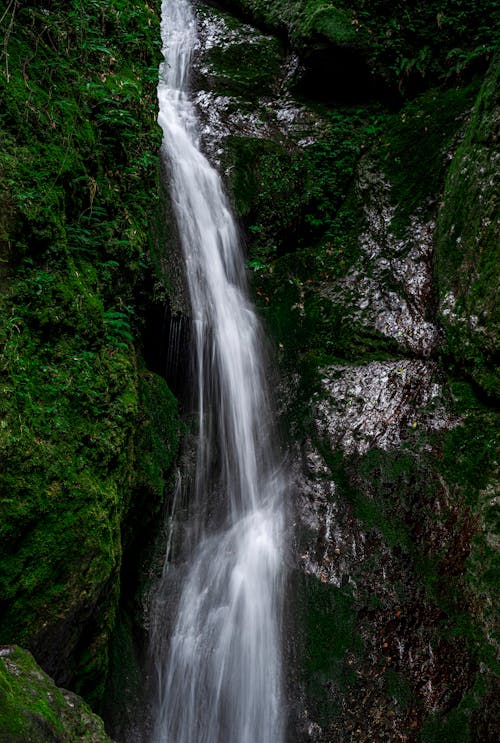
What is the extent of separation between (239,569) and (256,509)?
67 centimetres

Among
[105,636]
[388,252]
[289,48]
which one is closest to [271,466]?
[105,636]

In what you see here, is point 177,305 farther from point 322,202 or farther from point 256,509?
point 322,202

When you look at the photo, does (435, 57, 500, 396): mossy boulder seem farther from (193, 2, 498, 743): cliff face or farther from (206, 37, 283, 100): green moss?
(206, 37, 283, 100): green moss

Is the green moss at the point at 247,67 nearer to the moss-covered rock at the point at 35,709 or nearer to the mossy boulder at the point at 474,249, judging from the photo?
the mossy boulder at the point at 474,249

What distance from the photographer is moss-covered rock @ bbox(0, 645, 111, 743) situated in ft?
6.04

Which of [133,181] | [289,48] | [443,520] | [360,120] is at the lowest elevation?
[443,520]

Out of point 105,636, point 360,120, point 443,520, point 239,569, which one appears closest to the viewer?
point 105,636

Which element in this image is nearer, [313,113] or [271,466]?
[271,466]

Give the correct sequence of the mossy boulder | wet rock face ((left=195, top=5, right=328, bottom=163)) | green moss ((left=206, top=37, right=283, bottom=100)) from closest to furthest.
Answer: the mossy boulder
wet rock face ((left=195, top=5, right=328, bottom=163))
green moss ((left=206, top=37, right=283, bottom=100))

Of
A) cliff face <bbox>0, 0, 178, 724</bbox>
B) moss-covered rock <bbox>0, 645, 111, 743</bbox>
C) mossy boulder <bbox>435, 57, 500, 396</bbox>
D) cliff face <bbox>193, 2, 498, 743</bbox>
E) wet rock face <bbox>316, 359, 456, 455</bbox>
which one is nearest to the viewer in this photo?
moss-covered rock <bbox>0, 645, 111, 743</bbox>

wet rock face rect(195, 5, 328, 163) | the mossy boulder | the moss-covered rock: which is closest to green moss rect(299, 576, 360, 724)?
the moss-covered rock

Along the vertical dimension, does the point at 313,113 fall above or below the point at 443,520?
above

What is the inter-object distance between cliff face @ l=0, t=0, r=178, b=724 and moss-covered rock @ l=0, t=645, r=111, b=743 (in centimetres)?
36

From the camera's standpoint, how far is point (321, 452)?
5.28 meters
